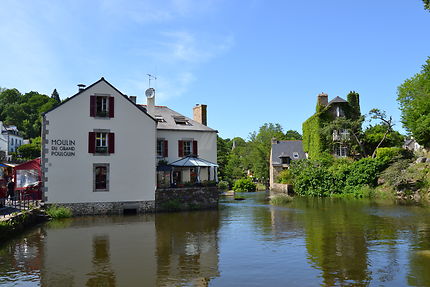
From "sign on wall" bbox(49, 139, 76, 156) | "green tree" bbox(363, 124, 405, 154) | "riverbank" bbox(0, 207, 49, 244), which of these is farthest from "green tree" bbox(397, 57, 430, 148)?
"riverbank" bbox(0, 207, 49, 244)

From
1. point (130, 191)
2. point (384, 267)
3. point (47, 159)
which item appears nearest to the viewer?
point (384, 267)

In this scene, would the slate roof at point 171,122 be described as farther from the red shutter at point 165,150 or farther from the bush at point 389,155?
the bush at point 389,155

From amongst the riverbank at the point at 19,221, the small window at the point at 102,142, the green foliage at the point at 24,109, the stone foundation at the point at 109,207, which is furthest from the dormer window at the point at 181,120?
the green foliage at the point at 24,109

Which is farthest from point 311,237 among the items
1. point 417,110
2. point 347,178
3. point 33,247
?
point 417,110

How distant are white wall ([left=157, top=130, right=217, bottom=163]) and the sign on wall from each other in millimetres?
6602

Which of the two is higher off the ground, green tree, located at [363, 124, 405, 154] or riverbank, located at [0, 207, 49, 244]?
green tree, located at [363, 124, 405, 154]

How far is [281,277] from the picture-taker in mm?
9852

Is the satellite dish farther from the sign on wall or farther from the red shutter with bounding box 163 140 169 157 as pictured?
the sign on wall

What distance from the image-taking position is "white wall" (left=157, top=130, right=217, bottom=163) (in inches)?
1097

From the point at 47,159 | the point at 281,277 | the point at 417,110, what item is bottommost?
the point at 281,277

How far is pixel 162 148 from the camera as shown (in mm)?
27641

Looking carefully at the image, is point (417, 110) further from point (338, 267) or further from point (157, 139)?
point (338, 267)

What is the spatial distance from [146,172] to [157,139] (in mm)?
3703

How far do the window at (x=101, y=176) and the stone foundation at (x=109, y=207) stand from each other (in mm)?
1050
